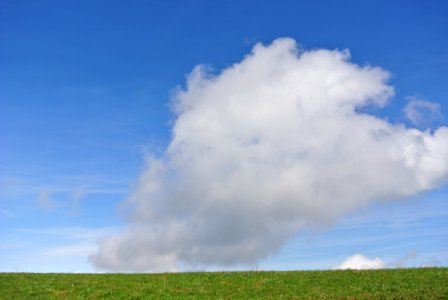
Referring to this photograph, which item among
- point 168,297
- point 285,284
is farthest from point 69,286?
point 285,284

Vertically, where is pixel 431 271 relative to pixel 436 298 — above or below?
above

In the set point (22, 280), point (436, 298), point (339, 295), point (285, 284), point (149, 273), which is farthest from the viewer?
point (149, 273)

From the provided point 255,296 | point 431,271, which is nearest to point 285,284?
point 255,296

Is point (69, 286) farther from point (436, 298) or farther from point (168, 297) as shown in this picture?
point (436, 298)

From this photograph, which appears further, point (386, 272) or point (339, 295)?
point (386, 272)

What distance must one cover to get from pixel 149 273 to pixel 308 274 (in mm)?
14051

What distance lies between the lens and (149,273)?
153 ft

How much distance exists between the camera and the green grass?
34688mm

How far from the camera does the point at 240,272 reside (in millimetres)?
44875

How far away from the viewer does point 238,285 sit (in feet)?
126

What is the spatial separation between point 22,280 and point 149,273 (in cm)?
1058

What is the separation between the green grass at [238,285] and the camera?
34.7 meters

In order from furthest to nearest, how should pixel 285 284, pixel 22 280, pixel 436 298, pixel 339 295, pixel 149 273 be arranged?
pixel 149 273 → pixel 22 280 → pixel 285 284 → pixel 339 295 → pixel 436 298

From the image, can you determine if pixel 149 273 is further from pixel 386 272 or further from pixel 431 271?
pixel 431 271
